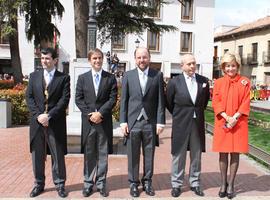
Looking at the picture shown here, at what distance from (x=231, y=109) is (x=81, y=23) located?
405 inches

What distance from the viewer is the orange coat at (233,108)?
580cm

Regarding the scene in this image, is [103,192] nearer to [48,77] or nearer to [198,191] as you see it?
[198,191]

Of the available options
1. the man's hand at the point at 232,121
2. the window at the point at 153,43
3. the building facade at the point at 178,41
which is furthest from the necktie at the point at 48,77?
the window at the point at 153,43

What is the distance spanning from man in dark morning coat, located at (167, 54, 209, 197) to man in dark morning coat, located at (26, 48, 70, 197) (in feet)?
4.80

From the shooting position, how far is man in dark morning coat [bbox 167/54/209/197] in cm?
590

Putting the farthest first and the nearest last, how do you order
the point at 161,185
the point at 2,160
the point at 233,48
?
1. the point at 233,48
2. the point at 2,160
3. the point at 161,185

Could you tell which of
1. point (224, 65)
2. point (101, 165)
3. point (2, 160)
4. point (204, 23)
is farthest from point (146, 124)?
point (204, 23)

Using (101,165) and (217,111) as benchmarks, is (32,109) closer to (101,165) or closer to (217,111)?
(101,165)

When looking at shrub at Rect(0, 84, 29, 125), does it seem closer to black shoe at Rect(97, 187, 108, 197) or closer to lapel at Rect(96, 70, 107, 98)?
lapel at Rect(96, 70, 107, 98)

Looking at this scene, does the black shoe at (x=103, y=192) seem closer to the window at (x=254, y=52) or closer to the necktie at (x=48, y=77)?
the necktie at (x=48, y=77)

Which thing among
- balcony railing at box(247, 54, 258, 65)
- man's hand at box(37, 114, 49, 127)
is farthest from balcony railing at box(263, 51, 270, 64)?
man's hand at box(37, 114, 49, 127)

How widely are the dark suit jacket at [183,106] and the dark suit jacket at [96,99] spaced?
80cm

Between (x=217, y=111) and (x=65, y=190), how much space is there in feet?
7.63

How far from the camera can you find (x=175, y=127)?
237 inches
